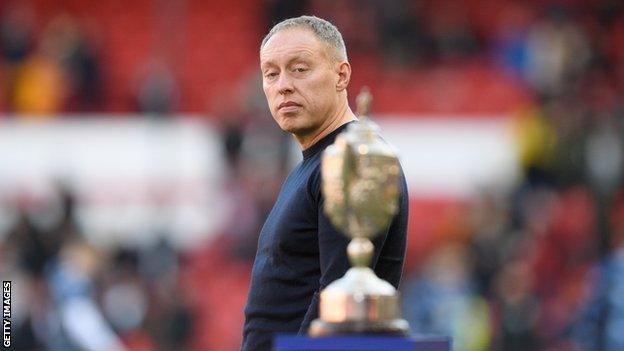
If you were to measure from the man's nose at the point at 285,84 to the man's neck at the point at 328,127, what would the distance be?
0.49ft

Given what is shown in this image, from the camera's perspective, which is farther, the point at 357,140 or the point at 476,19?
the point at 476,19

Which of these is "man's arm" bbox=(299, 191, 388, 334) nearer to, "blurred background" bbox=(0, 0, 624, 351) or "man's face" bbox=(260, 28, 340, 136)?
"man's face" bbox=(260, 28, 340, 136)

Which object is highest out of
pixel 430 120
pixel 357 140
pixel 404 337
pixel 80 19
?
pixel 80 19

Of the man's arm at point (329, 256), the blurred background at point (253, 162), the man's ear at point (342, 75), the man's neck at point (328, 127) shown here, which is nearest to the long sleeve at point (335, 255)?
the man's arm at point (329, 256)

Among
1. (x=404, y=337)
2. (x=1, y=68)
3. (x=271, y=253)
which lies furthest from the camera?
(x=1, y=68)

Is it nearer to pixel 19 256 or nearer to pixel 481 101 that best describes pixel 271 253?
pixel 19 256

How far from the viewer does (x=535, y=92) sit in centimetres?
1383

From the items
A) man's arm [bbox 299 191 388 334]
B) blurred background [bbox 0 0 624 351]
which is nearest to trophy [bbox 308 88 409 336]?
man's arm [bbox 299 191 388 334]

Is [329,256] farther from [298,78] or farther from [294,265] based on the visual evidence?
[298,78]

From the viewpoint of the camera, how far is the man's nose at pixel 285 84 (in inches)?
154

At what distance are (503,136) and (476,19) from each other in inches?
63.3

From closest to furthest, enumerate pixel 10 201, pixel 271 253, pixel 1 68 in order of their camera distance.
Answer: pixel 271 253 → pixel 10 201 → pixel 1 68

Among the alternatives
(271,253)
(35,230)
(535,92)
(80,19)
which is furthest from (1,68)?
(271,253)

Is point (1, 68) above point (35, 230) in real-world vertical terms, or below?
above
